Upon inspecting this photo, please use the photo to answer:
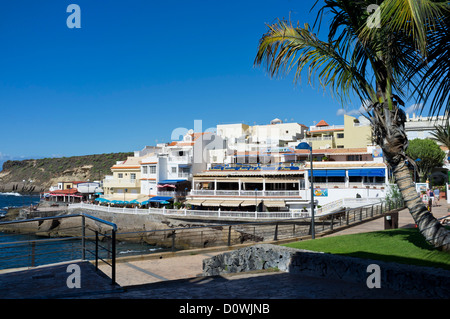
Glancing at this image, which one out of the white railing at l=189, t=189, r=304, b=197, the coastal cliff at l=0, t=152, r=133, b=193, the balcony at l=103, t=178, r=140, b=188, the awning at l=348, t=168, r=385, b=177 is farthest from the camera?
the coastal cliff at l=0, t=152, r=133, b=193

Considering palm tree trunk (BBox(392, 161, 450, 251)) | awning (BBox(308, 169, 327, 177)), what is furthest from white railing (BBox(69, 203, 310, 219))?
palm tree trunk (BBox(392, 161, 450, 251))

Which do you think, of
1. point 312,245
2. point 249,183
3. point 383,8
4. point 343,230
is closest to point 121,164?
point 249,183

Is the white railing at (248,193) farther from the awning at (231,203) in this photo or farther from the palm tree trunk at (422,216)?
the palm tree trunk at (422,216)

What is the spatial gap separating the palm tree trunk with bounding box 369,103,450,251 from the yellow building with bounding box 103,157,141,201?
48.4 meters

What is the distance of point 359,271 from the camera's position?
20.3 ft

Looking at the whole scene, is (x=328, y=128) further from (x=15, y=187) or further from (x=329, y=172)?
(x=15, y=187)

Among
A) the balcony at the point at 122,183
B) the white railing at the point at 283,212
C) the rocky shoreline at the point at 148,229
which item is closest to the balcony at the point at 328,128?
the white railing at the point at 283,212

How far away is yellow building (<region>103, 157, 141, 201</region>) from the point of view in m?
54.6

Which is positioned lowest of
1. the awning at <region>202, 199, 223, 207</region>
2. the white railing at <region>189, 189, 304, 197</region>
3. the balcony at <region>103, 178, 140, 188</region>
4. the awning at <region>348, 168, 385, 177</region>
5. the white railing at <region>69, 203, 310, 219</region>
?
the white railing at <region>69, 203, 310, 219</region>

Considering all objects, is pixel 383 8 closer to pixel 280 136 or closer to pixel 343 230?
pixel 343 230

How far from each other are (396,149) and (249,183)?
36.2 metres

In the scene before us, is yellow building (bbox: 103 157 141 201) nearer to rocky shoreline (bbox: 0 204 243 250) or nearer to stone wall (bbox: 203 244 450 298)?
rocky shoreline (bbox: 0 204 243 250)
